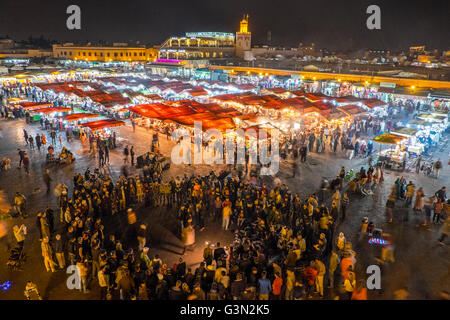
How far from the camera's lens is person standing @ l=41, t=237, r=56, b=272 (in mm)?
6285

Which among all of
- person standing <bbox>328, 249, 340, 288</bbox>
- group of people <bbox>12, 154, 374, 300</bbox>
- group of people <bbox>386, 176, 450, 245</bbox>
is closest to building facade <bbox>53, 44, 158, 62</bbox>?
group of people <bbox>12, 154, 374, 300</bbox>

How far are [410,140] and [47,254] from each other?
14760 millimetres

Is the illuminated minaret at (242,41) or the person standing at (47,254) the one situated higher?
the illuminated minaret at (242,41)

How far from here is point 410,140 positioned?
46.4ft

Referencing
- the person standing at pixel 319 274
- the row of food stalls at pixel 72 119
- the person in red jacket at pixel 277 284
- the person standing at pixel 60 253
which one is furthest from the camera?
the row of food stalls at pixel 72 119

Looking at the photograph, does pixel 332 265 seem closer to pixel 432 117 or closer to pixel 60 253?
pixel 60 253

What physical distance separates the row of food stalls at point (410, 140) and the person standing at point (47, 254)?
12.3 meters

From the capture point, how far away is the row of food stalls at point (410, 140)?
13047mm

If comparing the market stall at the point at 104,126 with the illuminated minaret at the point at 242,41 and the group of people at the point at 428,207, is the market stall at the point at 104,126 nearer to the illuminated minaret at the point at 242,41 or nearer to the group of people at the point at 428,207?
the group of people at the point at 428,207

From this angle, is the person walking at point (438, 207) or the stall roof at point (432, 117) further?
the stall roof at point (432, 117)

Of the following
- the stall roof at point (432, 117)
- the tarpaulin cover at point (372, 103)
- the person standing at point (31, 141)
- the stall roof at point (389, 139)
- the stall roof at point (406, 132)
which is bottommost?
the person standing at point (31, 141)

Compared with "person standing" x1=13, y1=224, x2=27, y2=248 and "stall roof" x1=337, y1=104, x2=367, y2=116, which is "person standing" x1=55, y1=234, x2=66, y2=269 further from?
"stall roof" x1=337, y1=104, x2=367, y2=116

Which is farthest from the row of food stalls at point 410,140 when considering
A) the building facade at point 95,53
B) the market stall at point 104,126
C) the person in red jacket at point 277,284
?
the building facade at point 95,53

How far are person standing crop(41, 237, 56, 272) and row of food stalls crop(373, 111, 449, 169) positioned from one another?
12.3 meters
